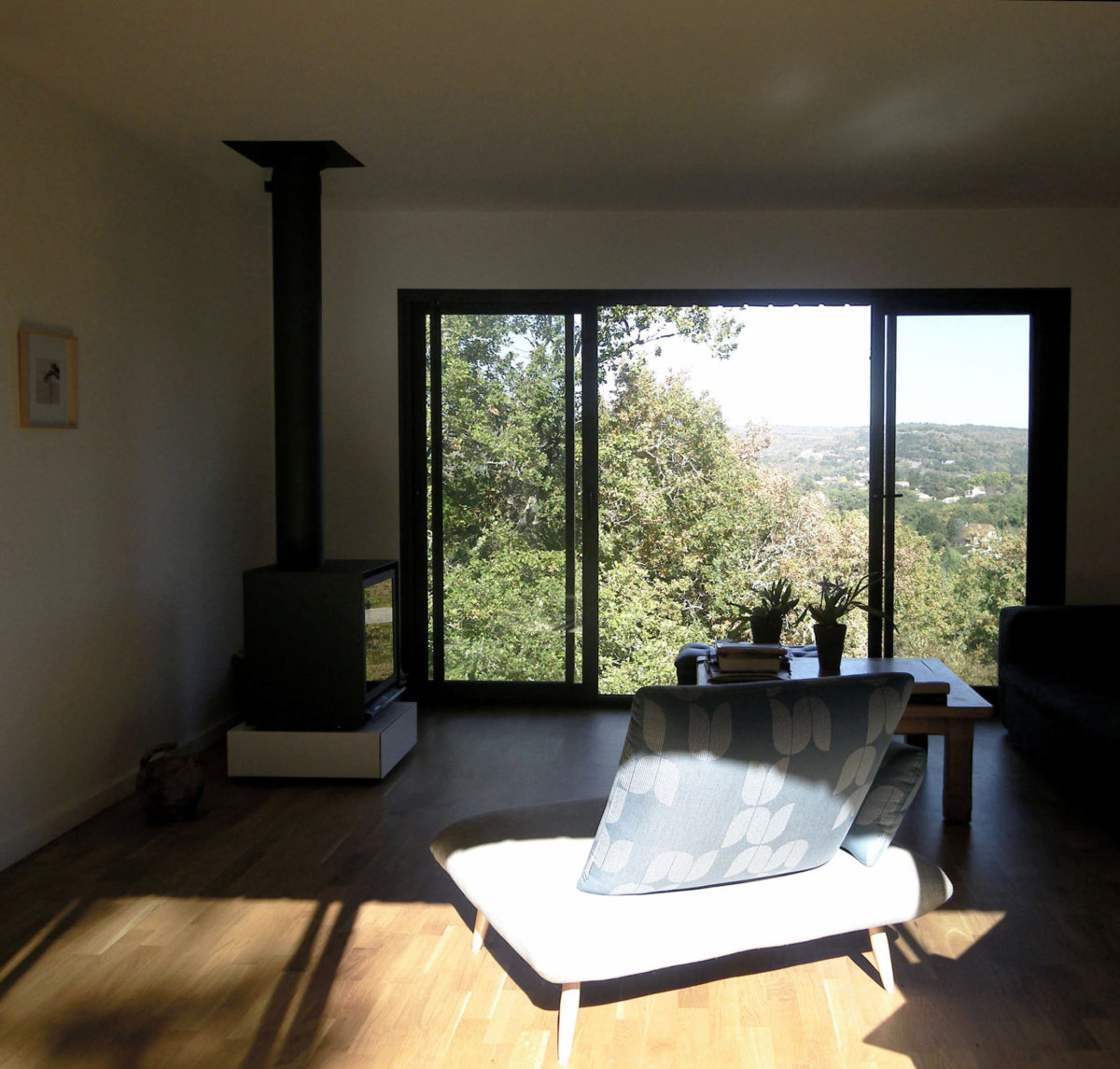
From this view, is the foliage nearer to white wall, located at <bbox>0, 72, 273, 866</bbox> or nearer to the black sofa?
the black sofa

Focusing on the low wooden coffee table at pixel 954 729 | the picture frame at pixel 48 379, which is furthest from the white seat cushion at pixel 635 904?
the picture frame at pixel 48 379

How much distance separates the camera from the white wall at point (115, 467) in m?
3.64

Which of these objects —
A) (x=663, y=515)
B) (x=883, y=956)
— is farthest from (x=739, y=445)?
(x=883, y=956)

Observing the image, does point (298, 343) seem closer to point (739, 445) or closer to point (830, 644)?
point (739, 445)

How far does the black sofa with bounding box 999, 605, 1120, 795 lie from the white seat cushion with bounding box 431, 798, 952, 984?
1726 millimetres

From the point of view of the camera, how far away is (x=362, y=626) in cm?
443

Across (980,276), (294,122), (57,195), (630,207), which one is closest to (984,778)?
(980,276)

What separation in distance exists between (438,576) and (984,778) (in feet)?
9.39

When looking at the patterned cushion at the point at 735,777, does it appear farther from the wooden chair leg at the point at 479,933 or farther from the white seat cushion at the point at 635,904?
the wooden chair leg at the point at 479,933

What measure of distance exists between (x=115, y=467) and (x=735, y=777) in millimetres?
2972

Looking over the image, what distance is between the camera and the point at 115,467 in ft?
13.9

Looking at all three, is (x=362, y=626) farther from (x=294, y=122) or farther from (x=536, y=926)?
(x=536, y=926)

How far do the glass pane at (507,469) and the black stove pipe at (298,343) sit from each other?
4.07 ft

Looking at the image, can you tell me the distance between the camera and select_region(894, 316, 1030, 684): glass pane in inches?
225
